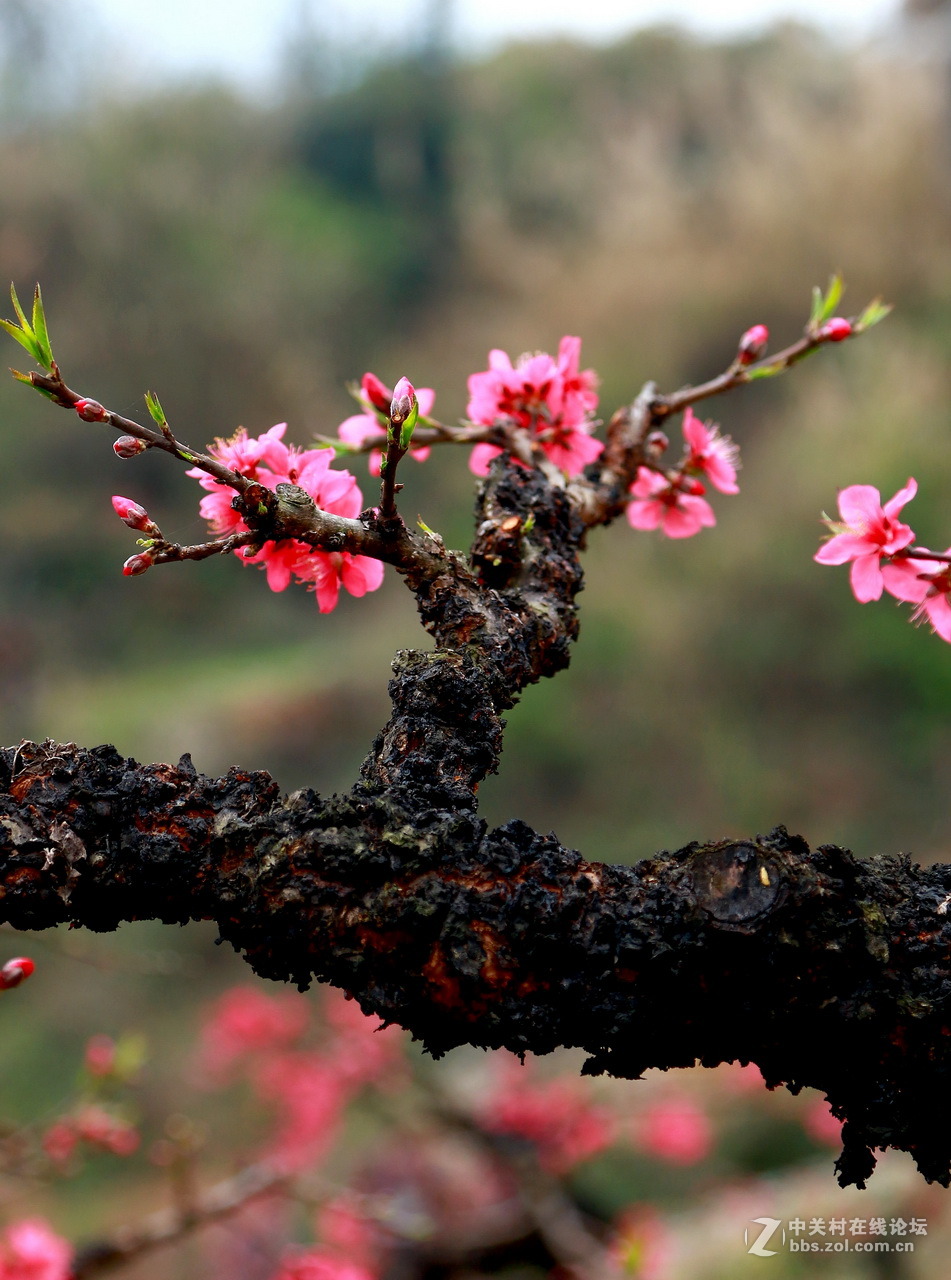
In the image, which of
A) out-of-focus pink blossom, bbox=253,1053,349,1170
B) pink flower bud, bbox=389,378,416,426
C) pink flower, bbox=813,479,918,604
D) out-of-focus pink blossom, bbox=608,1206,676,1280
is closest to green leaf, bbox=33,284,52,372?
pink flower bud, bbox=389,378,416,426

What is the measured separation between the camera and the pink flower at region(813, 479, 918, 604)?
507mm

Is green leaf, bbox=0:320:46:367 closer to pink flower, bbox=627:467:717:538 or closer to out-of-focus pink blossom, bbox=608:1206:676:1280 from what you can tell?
pink flower, bbox=627:467:717:538

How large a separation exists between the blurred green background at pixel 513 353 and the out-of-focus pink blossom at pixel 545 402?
8.44 ft

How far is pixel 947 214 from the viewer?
453cm

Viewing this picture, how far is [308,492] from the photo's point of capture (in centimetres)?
51

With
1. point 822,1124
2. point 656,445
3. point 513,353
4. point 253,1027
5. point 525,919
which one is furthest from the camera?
point 513,353

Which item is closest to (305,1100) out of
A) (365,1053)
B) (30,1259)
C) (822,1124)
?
(365,1053)

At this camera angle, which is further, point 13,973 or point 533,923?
point 13,973

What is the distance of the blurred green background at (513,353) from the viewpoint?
366 cm

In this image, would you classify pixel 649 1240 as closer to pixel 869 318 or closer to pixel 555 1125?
pixel 555 1125

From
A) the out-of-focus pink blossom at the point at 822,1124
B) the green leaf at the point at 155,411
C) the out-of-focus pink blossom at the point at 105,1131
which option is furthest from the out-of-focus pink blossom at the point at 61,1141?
the out-of-focus pink blossom at the point at 822,1124

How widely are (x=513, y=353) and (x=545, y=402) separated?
15.2 feet

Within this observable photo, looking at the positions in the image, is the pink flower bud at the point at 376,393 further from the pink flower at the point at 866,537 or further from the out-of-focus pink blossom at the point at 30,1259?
the out-of-focus pink blossom at the point at 30,1259

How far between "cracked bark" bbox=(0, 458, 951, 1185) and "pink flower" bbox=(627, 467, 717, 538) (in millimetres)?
340
